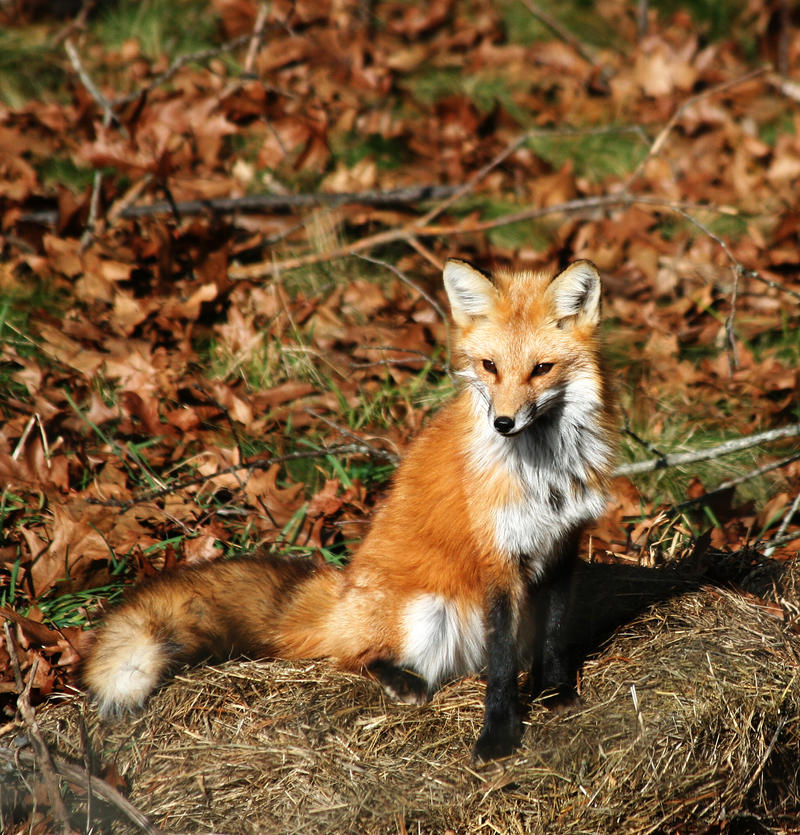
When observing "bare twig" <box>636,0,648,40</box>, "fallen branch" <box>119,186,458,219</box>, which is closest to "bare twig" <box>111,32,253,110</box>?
"fallen branch" <box>119,186,458,219</box>

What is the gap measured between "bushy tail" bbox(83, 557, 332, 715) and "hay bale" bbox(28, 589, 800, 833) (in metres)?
0.12

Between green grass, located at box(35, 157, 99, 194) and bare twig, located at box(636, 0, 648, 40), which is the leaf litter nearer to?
green grass, located at box(35, 157, 99, 194)

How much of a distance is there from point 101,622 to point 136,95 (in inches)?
176

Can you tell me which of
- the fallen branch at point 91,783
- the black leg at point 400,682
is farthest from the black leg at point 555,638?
the fallen branch at point 91,783

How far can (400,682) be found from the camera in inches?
146

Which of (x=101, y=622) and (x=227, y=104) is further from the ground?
(x=227, y=104)

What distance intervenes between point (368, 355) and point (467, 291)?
89.1 inches

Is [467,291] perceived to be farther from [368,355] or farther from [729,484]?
[368,355]

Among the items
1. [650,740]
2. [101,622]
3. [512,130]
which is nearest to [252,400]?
[101,622]

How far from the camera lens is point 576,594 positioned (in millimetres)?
4008

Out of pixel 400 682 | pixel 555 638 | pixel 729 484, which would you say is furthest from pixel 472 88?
pixel 400 682

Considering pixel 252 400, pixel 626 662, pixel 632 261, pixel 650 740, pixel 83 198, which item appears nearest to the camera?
pixel 650 740

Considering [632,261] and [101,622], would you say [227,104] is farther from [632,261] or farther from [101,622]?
[101,622]

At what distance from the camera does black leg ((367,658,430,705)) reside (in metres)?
3.66
